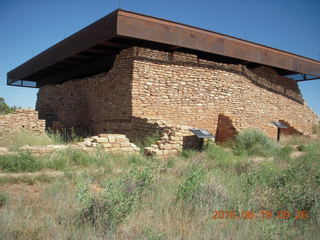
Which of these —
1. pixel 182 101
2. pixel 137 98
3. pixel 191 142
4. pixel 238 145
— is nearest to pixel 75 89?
pixel 137 98

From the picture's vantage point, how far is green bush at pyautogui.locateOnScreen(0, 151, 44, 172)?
16.7 ft

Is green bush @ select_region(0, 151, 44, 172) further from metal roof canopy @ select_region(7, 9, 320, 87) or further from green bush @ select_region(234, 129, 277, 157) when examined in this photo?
green bush @ select_region(234, 129, 277, 157)

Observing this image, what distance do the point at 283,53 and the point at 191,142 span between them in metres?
7.88

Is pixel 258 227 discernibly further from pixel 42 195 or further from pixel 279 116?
pixel 279 116

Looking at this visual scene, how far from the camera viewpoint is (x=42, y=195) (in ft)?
12.6

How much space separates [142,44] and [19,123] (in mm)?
5510

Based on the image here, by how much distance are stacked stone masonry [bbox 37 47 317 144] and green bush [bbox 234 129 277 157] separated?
65 cm

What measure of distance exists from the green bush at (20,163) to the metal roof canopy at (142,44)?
14.4 ft

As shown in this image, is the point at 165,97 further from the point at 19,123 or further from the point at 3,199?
the point at 3,199

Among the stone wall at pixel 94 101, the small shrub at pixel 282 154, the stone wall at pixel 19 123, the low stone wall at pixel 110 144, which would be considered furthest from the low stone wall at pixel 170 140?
the stone wall at pixel 19 123

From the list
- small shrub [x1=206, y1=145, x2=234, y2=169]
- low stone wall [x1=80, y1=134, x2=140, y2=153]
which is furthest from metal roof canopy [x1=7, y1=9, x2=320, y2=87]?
small shrub [x1=206, y1=145, x2=234, y2=169]

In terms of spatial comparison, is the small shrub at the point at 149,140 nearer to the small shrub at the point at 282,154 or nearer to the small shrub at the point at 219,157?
the small shrub at the point at 219,157

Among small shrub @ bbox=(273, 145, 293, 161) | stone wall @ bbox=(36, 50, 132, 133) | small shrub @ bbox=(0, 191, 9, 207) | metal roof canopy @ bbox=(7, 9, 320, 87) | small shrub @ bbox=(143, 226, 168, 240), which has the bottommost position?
small shrub @ bbox=(143, 226, 168, 240)

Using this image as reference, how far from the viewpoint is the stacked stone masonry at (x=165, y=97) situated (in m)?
9.00
